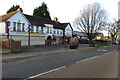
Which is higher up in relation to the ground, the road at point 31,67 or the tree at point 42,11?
the tree at point 42,11

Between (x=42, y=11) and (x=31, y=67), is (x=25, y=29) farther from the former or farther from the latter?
(x=42, y=11)

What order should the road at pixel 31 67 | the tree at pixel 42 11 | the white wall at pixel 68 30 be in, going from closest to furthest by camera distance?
1. the road at pixel 31 67
2. the white wall at pixel 68 30
3. the tree at pixel 42 11

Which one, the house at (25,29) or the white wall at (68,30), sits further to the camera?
the white wall at (68,30)

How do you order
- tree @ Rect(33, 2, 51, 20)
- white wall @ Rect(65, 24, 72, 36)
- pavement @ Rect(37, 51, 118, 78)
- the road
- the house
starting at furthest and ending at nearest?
A: tree @ Rect(33, 2, 51, 20), white wall @ Rect(65, 24, 72, 36), the house, the road, pavement @ Rect(37, 51, 118, 78)

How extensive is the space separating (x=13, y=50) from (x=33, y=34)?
1859 cm

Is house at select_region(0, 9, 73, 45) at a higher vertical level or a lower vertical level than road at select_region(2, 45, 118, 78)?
higher

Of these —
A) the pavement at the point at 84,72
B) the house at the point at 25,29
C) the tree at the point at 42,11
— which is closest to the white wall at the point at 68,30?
the house at the point at 25,29

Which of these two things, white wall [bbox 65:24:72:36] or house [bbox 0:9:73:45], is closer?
house [bbox 0:9:73:45]

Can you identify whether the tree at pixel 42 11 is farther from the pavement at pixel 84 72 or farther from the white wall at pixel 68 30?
the pavement at pixel 84 72

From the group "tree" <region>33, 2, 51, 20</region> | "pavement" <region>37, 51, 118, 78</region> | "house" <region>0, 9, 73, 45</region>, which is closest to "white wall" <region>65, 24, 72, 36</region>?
A: "house" <region>0, 9, 73, 45</region>

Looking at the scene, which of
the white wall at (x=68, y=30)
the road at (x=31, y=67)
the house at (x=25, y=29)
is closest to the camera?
the road at (x=31, y=67)

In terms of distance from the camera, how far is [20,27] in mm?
36625

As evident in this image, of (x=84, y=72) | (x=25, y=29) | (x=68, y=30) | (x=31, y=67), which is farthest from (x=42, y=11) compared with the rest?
(x=84, y=72)

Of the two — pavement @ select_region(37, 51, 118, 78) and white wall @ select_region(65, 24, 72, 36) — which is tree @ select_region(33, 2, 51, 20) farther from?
pavement @ select_region(37, 51, 118, 78)
